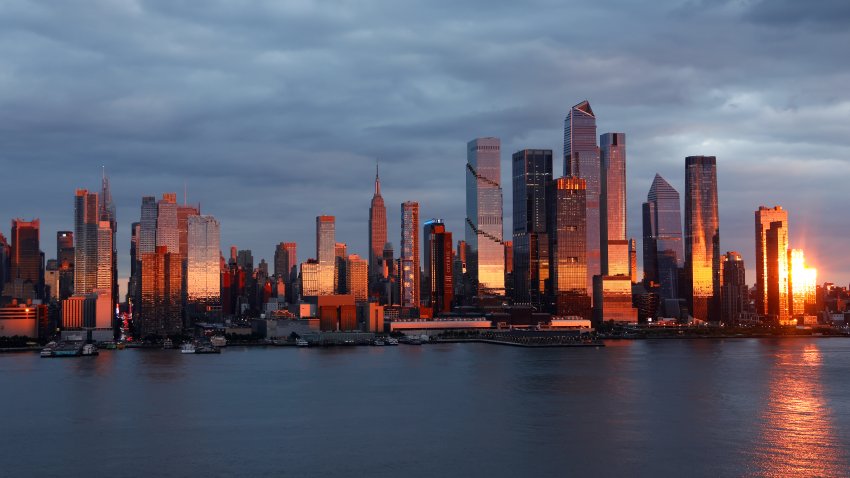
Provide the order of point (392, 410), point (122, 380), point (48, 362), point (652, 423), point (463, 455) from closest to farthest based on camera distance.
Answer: point (463, 455) < point (652, 423) < point (392, 410) < point (122, 380) < point (48, 362)

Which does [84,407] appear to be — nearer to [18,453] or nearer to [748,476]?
[18,453]

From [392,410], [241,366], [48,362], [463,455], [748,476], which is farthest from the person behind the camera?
[48,362]

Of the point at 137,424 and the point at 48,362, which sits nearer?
the point at 137,424

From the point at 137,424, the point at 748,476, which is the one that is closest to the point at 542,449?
the point at 748,476

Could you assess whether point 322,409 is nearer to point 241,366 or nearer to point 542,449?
point 542,449

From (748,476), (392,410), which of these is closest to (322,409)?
(392,410)

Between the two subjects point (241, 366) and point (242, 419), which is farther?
point (241, 366)
